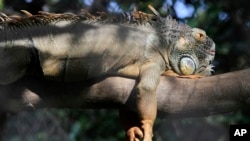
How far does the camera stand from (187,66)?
238 centimetres

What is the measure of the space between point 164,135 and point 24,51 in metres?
2.03

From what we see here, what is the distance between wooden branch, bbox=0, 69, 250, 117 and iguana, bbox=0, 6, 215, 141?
0.12 ft

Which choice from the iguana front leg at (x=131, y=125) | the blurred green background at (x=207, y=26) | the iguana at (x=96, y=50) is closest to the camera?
the iguana at (x=96, y=50)

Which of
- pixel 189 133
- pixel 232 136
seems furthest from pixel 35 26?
pixel 189 133

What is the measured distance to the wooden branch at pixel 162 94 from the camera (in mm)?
2066

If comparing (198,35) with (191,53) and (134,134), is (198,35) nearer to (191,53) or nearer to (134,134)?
(191,53)

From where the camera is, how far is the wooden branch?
207 cm

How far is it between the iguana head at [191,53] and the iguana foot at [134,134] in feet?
1.06

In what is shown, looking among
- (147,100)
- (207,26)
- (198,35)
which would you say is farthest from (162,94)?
(207,26)

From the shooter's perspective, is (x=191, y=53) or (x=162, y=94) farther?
(x=191, y=53)

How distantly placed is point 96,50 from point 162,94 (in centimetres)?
29

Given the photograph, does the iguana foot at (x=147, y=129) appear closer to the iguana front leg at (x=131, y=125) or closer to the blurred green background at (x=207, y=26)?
the iguana front leg at (x=131, y=125)

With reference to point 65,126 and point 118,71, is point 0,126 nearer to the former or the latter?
Answer: point 118,71

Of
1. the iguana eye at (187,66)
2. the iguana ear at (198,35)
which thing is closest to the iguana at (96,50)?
the iguana eye at (187,66)
